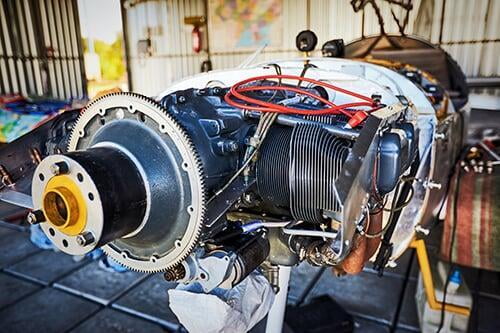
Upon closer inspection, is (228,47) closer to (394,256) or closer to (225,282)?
(394,256)

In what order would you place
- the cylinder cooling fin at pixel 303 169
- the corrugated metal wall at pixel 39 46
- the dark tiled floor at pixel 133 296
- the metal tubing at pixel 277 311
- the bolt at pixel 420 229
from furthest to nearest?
the corrugated metal wall at pixel 39 46
the dark tiled floor at pixel 133 296
the bolt at pixel 420 229
the metal tubing at pixel 277 311
the cylinder cooling fin at pixel 303 169

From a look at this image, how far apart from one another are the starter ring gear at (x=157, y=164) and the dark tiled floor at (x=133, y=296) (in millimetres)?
1610

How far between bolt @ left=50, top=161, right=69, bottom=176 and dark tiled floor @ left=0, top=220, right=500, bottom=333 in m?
1.78

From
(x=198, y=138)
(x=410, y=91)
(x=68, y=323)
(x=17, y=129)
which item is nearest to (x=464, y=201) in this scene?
(x=410, y=91)

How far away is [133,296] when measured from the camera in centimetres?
267

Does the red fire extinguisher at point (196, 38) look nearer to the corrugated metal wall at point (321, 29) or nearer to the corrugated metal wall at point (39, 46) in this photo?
the corrugated metal wall at point (321, 29)

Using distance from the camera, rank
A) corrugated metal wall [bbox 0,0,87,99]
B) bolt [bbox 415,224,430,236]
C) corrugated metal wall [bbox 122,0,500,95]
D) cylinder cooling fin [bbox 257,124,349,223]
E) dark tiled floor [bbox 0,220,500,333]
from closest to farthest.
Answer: cylinder cooling fin [bbox 257,124,349,223] < bolt [bbox 415,224,430,236] < dark tiled floor [bbox 0,220,500,333] < corrugated metal wall [bbox 122,0,500,95] < corrugated metal wall [bbox 0,0,87,99]

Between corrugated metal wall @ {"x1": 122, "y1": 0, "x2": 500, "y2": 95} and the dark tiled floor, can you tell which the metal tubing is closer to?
the dark tiled floor

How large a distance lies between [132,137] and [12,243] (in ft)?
10.6

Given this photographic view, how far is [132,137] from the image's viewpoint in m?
0.89

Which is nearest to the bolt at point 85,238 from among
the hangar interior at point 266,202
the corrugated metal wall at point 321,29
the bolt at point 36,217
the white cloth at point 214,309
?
the hangar interior at point 266,202

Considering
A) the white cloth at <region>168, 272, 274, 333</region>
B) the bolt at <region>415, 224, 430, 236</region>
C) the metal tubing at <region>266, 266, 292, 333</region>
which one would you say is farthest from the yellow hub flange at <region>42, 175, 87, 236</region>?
the bolt at <region>415, 224, 430, 236</region>

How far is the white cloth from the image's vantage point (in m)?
1.01

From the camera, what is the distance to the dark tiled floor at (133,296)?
236 centimetres
